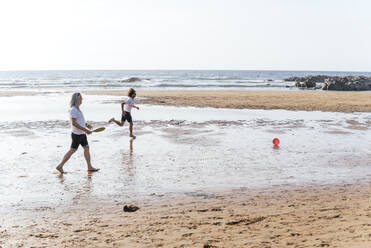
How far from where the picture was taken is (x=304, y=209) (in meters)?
5.44

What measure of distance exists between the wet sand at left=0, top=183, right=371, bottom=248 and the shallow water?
1.84ft

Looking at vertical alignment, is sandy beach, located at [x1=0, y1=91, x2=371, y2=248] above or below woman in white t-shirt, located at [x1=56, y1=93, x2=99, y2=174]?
below

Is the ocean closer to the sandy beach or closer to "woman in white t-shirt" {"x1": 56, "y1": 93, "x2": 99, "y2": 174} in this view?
the sandy beach

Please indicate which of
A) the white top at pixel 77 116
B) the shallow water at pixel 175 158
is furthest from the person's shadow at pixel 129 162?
the white top at pixel 77 116

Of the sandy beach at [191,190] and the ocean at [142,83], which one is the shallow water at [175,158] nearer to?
the sandy beach at [191,190]

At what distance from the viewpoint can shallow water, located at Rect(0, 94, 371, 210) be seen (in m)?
6.66

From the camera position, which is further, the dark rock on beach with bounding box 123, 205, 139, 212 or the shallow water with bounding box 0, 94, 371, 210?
the shallow water with bounding box 0, 94, 371, 210

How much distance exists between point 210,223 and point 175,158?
14.2 ft

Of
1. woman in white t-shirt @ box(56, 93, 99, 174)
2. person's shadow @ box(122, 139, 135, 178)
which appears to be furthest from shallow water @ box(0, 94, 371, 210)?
woman in white t-shirt @ box(56, 93, 99, 174)

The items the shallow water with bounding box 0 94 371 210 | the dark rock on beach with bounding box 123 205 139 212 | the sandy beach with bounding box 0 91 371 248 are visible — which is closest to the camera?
the sandy beach with bounding box 0 91 371 248

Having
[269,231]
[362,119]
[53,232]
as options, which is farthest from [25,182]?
[362,119]

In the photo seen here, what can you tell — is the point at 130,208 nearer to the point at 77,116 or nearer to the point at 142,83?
the point at 77,116

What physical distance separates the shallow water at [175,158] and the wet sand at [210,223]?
0.56 metres

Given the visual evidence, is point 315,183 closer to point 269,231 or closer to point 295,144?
point 269,231
